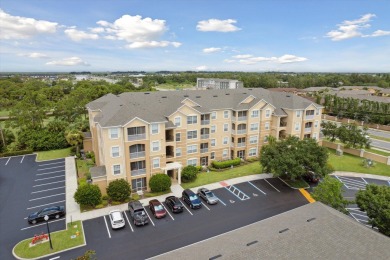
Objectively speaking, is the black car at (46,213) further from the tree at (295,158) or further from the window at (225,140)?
the window at (225,140)

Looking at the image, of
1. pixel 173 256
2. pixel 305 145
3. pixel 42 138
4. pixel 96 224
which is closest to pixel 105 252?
pixel 96 224

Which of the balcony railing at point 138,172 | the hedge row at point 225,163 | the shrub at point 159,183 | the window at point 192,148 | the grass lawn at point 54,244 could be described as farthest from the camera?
the hedge row at point 225,163

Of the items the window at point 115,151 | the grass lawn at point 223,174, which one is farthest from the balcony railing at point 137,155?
the grass lawn at point 223,174

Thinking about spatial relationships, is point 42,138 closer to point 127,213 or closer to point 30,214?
point 30,214

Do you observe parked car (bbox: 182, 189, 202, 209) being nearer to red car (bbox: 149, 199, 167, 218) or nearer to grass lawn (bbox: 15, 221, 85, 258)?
red car (bbox: 149, 199, 167, 218)

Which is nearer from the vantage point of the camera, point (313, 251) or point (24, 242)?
point (313, 251)

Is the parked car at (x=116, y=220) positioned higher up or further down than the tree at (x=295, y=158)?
further down

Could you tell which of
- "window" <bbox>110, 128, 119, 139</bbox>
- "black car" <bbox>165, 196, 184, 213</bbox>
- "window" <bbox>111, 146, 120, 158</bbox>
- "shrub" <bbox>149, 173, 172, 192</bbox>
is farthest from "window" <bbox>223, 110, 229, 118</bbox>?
"window" <bbox>111, 146, 120, 158</bbox>
